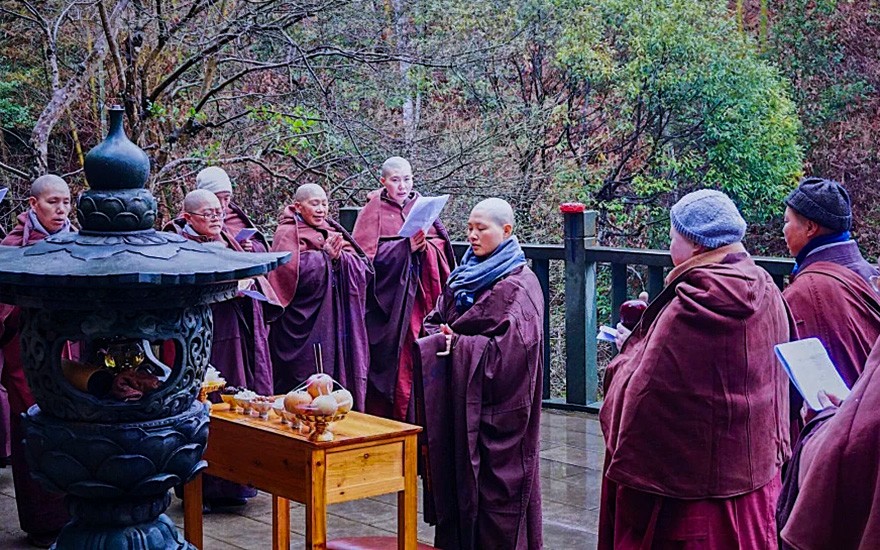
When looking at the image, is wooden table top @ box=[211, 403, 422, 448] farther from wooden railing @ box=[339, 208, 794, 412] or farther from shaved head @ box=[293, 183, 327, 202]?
wooden railing @ box=[339, 208, 794, 412]

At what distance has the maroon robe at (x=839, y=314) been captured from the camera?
493 centimetres

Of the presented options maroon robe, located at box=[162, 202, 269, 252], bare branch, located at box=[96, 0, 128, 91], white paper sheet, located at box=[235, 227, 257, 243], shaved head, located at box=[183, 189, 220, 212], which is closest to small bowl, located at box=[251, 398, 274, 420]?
shaved head, located at box=[183, 189, 220, 212]

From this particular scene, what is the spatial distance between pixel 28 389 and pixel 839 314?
3876 mm

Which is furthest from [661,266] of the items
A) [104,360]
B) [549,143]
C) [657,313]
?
[549,143]

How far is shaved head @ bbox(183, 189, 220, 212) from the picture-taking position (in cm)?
653

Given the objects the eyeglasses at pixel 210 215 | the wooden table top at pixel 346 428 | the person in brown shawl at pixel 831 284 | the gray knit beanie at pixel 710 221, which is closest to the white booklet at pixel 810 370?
the gray knit beanie at pixel 710 221

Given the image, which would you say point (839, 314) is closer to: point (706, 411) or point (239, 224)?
point (706, 411)

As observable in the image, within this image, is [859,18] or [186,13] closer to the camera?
[186,13]

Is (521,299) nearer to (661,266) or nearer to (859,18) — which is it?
(661,266)

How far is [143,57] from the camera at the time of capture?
36.0 feet

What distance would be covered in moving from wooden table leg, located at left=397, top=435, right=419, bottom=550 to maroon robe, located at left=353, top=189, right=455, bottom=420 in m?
2.77

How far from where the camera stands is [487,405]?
5.59 metres

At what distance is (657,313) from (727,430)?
488 mm

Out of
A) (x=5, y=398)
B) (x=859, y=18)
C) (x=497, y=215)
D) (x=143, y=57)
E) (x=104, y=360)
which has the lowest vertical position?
(x=5, y=398)
